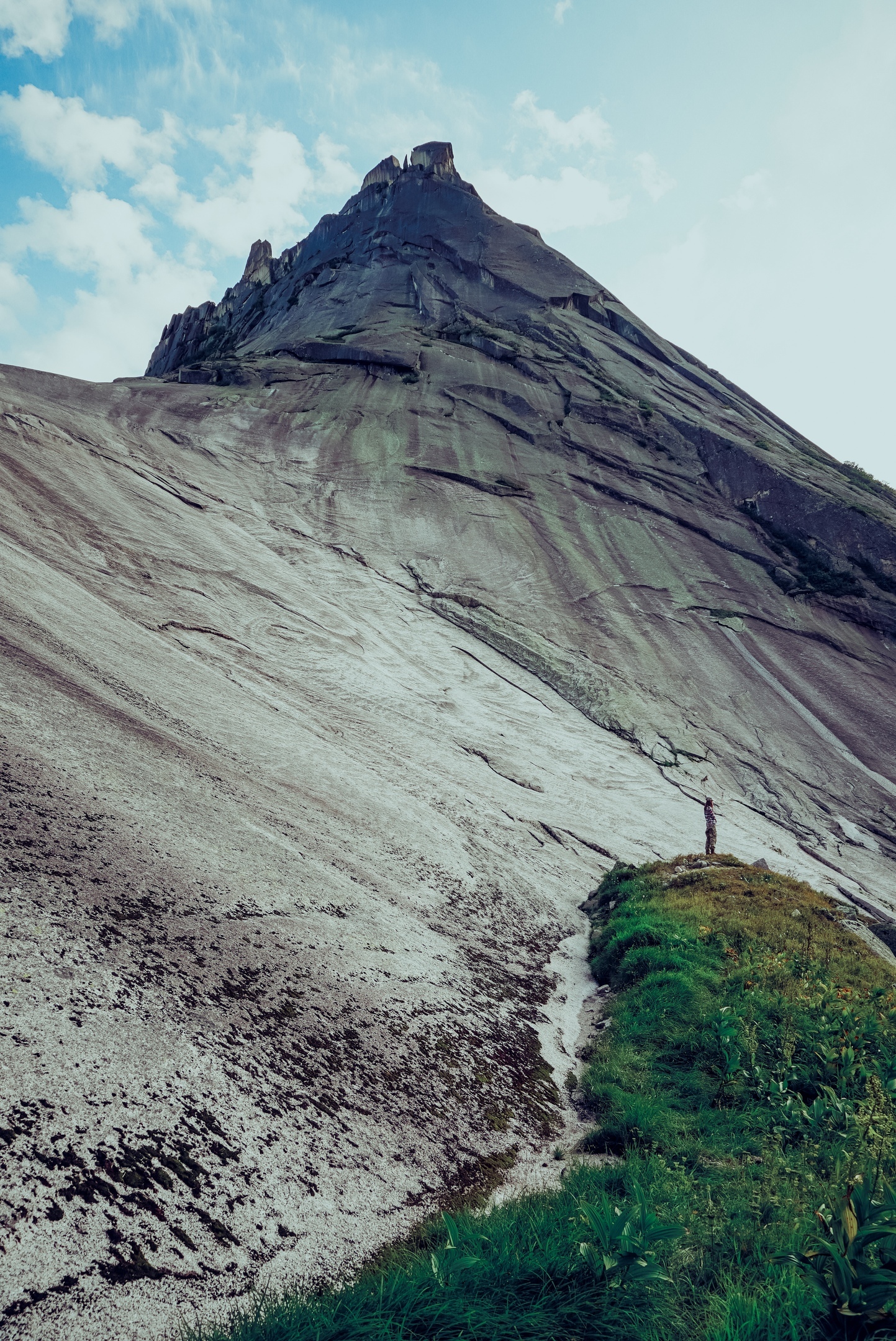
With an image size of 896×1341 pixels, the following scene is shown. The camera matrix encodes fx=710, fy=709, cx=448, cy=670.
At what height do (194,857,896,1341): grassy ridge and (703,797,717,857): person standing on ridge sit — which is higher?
(703,797,717,857): person standing on ridge

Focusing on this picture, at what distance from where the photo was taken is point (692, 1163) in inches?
239

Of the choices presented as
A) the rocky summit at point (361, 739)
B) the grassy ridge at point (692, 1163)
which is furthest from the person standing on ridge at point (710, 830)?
the grassy ridge at point (692, 1163)

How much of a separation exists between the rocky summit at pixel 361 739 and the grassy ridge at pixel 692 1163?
2.52 feet

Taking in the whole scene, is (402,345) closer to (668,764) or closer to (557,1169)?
(668,764)

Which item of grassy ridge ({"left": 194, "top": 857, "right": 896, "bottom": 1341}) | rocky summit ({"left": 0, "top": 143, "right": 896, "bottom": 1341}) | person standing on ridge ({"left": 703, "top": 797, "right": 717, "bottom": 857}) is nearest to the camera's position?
grassy ridge ({"left": 194, "top": 857, "right": 896, "bottom": 1341})

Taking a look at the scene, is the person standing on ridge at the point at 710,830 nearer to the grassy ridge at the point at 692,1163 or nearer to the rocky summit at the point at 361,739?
the rocky summit at the point at 361,739

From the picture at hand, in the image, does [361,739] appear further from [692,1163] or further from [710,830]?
[692,1163]

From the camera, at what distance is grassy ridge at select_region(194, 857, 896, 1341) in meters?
3.83

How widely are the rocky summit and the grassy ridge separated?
77 cm

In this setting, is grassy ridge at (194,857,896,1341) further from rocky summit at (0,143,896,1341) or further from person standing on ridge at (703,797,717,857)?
person standing on ridge at (703,797,717,857)

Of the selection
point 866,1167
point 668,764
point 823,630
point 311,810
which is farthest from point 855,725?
point 866,1167

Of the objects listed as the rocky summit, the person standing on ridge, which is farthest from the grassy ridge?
the person standing on ridge

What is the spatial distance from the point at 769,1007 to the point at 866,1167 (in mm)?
3265

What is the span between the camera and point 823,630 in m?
35.3
